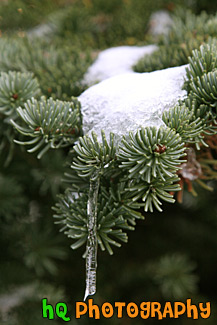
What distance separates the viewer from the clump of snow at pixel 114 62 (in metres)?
0.74

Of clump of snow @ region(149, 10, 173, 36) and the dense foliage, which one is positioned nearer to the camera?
the dense foliage

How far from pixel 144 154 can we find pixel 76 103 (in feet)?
0.63

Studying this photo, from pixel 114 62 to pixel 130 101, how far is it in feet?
0.90

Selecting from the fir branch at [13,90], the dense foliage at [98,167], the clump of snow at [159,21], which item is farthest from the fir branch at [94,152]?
the clump of snow at [159,21]

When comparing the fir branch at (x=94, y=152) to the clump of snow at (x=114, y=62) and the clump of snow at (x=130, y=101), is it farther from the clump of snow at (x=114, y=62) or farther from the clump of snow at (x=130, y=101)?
the clump of snow at (x=114, y=62)

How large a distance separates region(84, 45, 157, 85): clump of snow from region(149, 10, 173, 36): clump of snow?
0.12 m

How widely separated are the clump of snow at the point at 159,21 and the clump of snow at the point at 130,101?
36 cm

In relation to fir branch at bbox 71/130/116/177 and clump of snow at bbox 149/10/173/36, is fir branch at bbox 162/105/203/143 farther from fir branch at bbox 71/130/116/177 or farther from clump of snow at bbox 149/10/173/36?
clump of snow at bbox 149/10/173/36

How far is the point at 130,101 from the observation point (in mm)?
542

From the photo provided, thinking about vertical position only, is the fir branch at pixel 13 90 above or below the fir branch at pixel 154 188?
above

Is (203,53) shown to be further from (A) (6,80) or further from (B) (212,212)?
(B) (212,212)

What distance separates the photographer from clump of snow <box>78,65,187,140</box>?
0.52 m

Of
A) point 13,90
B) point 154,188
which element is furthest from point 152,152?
point 13,90

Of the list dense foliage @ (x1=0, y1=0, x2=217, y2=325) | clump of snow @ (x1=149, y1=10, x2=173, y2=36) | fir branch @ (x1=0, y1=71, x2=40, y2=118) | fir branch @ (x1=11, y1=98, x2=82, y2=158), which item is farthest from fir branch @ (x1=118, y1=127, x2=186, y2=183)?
clump of snow @ (x1=149, y1=10, x2=173, y2=36)
